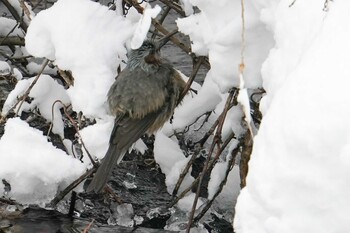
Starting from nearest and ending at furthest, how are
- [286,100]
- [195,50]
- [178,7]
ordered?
[286,100] → [195,50] → [178,7]

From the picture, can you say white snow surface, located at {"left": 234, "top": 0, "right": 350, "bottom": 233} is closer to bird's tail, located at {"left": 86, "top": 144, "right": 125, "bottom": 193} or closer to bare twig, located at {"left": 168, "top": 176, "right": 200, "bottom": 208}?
bare twig, located at {"left": 168, "top": 176, "right": 200, "bottom": 208}

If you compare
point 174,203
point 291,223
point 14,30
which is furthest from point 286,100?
point 14,30

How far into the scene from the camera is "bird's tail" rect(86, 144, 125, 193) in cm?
476

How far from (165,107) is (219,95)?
2.27 feet

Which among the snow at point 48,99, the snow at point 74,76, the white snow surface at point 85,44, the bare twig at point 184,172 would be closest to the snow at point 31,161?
the snow at point 74,76

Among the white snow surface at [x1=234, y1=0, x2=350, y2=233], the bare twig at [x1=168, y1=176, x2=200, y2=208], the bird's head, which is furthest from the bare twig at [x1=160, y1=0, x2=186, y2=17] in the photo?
the white snow surface at [x1=234, y1=0, x2=350, y2=233]

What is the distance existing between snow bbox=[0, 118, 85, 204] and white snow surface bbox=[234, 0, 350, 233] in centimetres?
226

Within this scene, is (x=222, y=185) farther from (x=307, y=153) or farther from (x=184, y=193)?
(x=307, y=153)

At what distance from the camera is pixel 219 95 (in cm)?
470

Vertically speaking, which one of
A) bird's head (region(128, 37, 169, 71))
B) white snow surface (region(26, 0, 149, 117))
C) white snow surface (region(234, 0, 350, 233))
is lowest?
white snow surface (region(234, 0, 350, 233))

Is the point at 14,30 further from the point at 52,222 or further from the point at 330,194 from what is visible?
the point at 330,194

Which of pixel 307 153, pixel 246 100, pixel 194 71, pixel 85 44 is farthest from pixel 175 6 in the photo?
pixel 307 153

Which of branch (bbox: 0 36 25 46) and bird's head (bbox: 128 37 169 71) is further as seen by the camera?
branch (bbox: 0 36 25 46)

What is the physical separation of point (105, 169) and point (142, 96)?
0.66m
